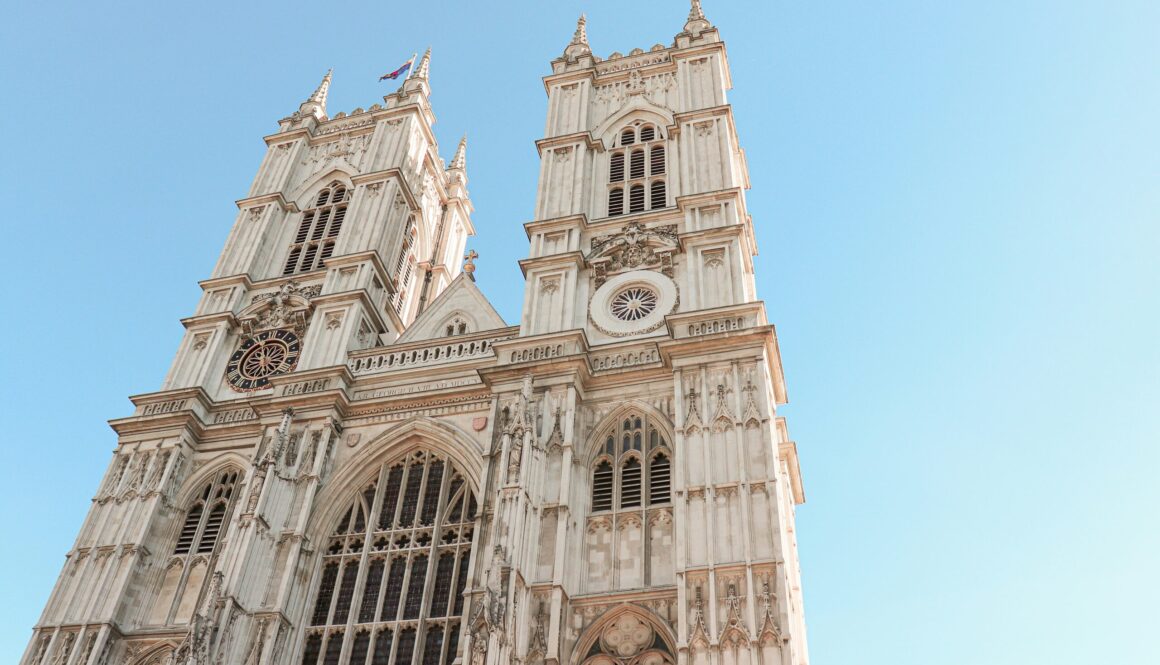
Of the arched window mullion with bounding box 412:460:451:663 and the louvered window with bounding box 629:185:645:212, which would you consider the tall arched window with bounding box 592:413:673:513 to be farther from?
the louvered window with bounding box 629:185:645:212

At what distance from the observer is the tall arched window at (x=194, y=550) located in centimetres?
2553

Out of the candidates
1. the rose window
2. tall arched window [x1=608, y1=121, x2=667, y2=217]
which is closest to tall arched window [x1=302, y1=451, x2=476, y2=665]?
the rose window

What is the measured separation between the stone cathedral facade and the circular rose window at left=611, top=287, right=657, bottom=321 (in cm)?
6

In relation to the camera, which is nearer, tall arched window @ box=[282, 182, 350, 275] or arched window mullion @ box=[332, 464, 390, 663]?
arched window mullion @ box=[332, 464, 390, 663]

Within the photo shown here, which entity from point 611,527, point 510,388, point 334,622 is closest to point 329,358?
point 510,388

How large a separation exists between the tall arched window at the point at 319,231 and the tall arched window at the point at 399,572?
9856 millimetres

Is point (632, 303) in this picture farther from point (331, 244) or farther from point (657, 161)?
point (331, 244)

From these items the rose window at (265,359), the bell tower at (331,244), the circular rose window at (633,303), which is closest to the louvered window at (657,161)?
the circular rose window at (633,303)

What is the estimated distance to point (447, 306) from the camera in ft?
103

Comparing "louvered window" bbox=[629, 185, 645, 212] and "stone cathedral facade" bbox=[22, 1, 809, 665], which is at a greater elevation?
"louvered window" bbox=[629, 185, 645, 212]

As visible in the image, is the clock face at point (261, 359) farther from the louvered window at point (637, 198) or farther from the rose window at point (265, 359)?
the louvered window at point (637, 198)

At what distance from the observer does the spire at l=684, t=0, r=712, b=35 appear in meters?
37.6

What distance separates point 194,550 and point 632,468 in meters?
11.2

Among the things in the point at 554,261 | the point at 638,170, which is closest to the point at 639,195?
the point at 638,170
